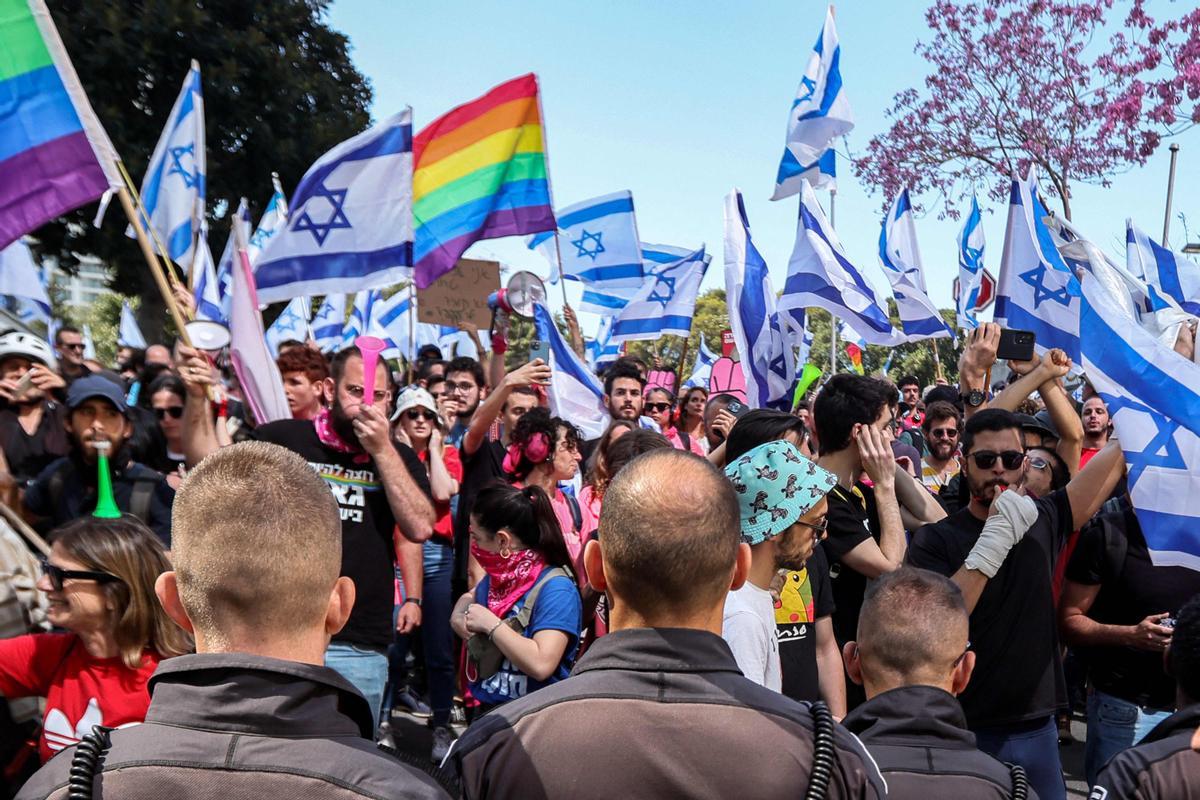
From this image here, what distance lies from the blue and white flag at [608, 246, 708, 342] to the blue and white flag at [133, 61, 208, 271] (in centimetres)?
507

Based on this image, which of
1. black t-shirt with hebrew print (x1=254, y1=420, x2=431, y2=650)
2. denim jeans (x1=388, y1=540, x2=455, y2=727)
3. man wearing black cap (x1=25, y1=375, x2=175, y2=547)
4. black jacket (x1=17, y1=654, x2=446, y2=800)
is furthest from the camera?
denim jeans (x1=388, y1=540, x2=455, y2=727)

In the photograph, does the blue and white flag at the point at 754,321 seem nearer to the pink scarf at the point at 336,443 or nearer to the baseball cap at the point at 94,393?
the pink scarf at the point at 336,443

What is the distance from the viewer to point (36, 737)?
Result: 9.74 ft

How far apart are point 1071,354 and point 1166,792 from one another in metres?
4.53

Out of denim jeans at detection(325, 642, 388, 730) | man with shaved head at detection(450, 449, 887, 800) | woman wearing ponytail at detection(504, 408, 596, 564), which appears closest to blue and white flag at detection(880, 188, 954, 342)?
woman wearing ponytail at detection(504, 408, 596, 564)

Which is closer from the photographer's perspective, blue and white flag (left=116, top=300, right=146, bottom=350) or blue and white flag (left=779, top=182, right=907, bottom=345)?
blue and white flag (left=779, top=182, right=907, bottom=345)

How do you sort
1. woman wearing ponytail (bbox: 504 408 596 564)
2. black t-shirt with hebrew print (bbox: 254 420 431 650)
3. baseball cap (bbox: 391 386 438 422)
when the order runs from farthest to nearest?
baseball cap (bbox: 391 386 438 422) < woman wearing ponytail (bbox: 504 408 596 564) < black t-shirt with hebrew print (bbox: 254 420 431 650)

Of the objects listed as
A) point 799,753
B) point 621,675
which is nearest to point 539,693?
point 621,675

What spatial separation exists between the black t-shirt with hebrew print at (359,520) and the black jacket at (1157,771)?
9.38 ft

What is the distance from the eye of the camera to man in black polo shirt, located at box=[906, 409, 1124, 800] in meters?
3.66

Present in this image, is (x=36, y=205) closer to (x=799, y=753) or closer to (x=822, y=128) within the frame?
(x=799, y=753)

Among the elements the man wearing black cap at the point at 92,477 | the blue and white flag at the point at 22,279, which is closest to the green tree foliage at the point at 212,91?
the blue and white flag at the point at 22,279

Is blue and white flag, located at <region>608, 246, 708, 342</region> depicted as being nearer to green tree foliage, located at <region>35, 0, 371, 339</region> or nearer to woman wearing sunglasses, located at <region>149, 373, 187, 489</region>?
woman wearing sunglasses, located at <region>149, 373, 187, 489</region>

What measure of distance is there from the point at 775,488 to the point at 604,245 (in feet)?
31.9
